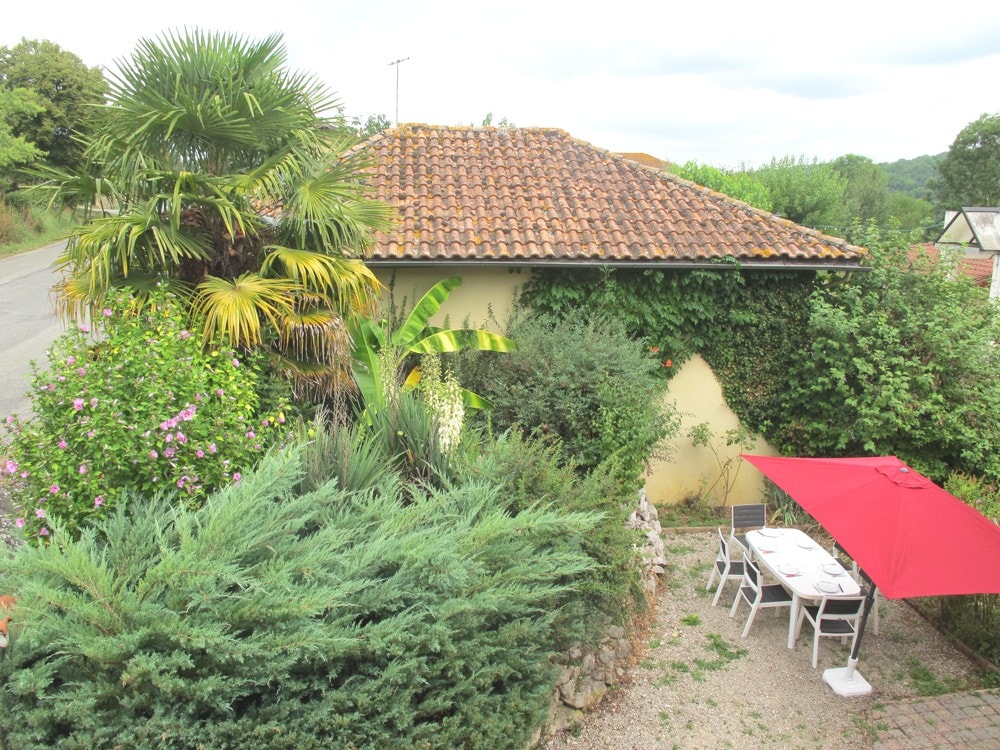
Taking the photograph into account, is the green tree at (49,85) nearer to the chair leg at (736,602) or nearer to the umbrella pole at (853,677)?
the chair leg at (736,602)

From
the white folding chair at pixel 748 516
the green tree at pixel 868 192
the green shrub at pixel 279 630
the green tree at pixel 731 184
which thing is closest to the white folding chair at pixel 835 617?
the white folding chair at pixel 748 516

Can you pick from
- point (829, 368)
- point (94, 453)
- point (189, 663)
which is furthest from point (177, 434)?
point (829, 368)

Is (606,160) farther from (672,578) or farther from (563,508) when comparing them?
(563,508)

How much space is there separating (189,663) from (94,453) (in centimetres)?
211

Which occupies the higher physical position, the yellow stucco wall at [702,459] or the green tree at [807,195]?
the green tree at [807,195]

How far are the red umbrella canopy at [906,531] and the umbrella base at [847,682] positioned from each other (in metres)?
1.46

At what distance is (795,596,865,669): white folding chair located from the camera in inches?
262

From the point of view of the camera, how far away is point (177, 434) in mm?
5062

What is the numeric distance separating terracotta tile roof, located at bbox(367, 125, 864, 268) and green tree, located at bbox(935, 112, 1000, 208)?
51535 mm

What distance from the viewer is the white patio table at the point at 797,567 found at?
688cm

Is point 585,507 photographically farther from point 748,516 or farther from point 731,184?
point 731,184

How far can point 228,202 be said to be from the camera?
6.38 meters

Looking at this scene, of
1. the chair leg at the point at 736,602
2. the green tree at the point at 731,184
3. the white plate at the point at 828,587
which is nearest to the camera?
the white plate at the point at 828,587

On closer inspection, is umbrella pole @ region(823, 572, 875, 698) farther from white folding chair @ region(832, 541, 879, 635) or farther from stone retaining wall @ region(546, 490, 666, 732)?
stone retaining wall @ region(546, 490, 666, 732)
